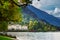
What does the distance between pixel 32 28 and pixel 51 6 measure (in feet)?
9.35

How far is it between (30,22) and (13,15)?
11.2m

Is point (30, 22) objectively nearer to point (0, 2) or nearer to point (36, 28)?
point (36, 28)

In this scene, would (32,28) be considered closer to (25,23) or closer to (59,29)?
(25,23)

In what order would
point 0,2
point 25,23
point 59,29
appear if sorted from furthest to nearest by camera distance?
point 59,29 → point 25,23 → point 0,2

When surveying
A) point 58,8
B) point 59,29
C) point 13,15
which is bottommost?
point 59,29

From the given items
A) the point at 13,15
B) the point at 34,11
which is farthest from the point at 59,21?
the point at 13,15

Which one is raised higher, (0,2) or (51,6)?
(0,2)

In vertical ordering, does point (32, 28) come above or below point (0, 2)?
below

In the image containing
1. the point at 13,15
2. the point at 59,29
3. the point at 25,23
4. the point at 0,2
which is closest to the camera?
the point at 0,2

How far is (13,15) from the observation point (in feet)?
32.2

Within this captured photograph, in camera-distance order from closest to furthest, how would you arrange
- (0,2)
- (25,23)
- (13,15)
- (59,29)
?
(0,2), (13,15), (25,23), (59,29)

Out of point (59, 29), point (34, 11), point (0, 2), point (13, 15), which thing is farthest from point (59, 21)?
point (0, 2)

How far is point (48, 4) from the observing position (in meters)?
22.5

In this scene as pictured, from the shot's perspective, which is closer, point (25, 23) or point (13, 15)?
point (13, 15)
